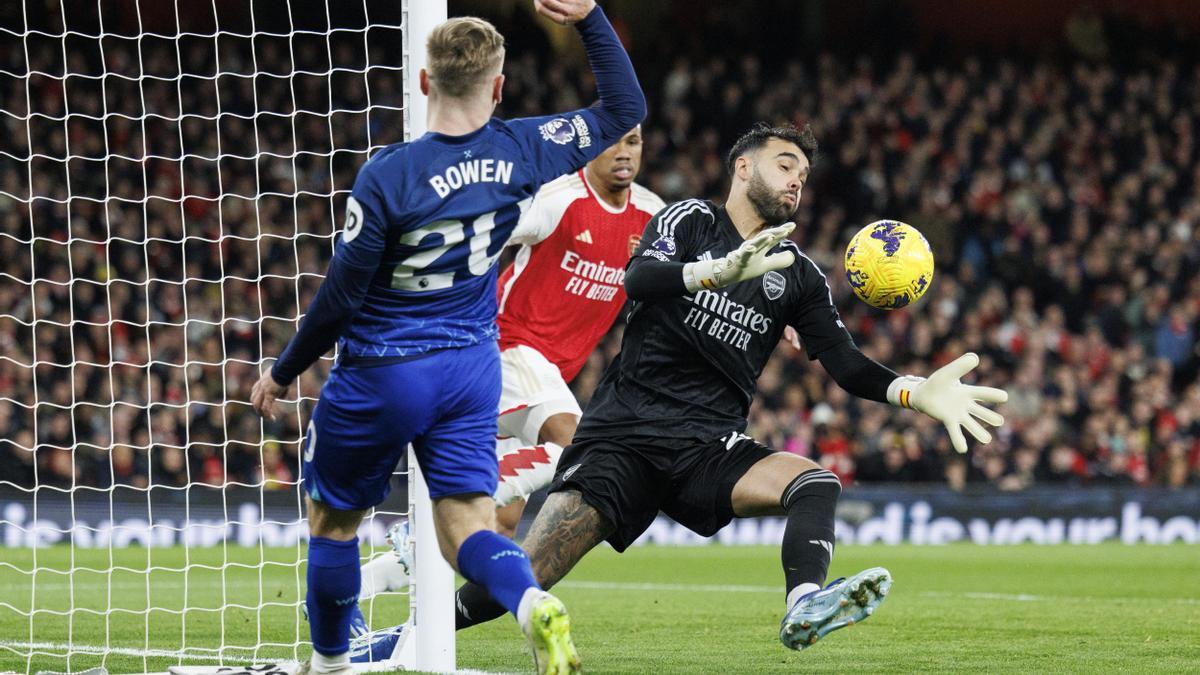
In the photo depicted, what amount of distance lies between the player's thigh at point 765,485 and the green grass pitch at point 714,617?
0.89 m

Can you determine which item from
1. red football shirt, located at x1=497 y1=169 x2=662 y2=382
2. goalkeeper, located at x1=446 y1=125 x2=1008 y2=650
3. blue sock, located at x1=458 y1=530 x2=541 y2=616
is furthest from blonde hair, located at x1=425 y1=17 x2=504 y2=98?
red football shirt, located at x1=497 y1=169 x2=662 y2=382

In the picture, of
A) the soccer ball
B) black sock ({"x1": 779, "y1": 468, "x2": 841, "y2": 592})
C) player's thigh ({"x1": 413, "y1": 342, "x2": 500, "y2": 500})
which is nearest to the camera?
player's thigh ({"x1": 413, "y1": 342, "x2": 500, "y2": 500})

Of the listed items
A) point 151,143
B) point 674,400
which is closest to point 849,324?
point 151,143

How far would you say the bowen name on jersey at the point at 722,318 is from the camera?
223 inches

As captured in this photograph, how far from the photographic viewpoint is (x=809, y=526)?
17.1 ft

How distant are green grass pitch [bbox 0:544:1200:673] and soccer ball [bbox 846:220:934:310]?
1466 millimetres

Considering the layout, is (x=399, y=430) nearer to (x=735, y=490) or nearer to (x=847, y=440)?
(x=735, y=490)

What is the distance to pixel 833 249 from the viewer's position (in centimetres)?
1939

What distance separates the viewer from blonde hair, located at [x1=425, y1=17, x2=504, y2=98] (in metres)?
4.39

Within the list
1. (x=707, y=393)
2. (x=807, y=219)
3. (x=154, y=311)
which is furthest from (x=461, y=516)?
(x=807, y=219)

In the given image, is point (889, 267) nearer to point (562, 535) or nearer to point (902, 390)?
point (902, 390)

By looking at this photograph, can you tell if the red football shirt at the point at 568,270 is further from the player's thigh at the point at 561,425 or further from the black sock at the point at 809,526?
the black sock at the point at 809,526

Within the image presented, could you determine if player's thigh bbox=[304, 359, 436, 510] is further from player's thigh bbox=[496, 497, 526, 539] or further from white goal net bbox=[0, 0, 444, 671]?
white goal net bbox=[0, 0, 444, 671]

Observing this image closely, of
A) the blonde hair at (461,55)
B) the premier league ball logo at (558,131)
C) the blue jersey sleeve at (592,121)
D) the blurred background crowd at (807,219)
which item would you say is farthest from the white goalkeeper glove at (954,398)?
the blurred background crowd at (807,219)
